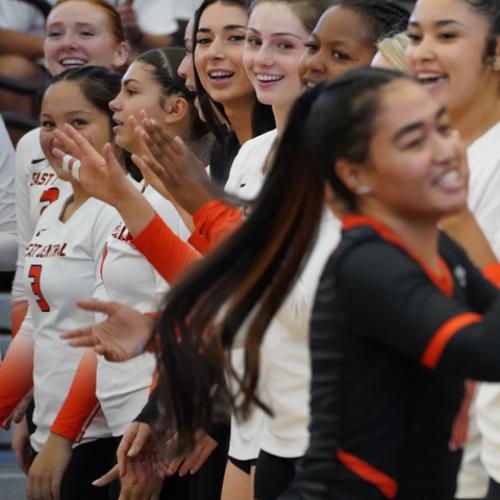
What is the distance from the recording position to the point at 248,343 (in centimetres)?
274

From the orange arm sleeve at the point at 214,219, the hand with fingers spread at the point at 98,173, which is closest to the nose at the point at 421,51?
the orange arm sleeve at the point at 214,219

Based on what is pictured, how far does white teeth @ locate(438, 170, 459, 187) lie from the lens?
98.4 inches

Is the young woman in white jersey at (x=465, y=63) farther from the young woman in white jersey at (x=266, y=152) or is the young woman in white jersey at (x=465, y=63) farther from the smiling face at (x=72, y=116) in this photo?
the smiling face at (x=72, y=116)

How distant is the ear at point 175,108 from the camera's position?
184 inches

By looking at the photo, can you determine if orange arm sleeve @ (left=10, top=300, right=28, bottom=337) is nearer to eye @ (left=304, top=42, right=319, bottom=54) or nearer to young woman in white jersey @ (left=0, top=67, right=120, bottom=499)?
young woman in white jersey @ (left=0, top=67, right=120, bottom=499)

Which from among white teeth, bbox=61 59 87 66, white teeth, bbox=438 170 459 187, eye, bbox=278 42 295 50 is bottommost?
white teeth, bbox=61 59 87 66

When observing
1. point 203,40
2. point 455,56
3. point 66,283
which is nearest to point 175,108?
point 203,40

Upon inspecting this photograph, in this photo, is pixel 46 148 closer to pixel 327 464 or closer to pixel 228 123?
pixel 228 123

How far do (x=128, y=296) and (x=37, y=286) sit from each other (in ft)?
1.36

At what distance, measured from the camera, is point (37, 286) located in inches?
184

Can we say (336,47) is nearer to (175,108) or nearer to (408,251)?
(175,108)

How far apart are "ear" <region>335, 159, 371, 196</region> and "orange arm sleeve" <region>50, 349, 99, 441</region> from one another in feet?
6.86

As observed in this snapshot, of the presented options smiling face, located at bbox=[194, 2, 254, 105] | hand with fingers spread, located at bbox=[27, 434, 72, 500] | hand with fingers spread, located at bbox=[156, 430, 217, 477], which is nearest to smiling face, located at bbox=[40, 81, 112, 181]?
smiling face, located at bbox=[194, 2, 254, 105]

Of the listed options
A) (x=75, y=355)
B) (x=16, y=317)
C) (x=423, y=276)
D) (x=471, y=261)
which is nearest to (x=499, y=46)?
(x=471, y=261)
